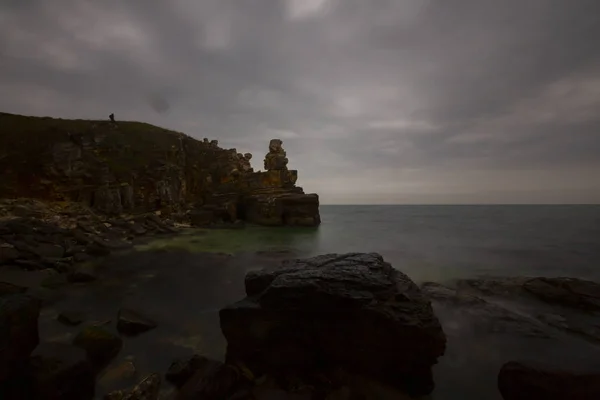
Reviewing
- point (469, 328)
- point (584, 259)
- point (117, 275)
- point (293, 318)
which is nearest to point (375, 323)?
point (293, 318)

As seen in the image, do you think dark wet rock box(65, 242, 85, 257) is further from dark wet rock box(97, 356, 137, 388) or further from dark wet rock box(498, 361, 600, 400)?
dark wet rock box(498, 361, 600, 400)

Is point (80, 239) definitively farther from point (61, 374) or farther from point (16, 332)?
point (61, 374)

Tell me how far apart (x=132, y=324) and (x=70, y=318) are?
7.54 feet

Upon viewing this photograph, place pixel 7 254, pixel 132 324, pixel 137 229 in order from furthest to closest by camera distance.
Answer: pixel 137 229, pixel 7 254, pixel 132 324

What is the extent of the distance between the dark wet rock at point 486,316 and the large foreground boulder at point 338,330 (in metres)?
4.13

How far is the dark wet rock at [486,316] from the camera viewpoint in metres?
8.87

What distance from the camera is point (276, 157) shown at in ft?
171

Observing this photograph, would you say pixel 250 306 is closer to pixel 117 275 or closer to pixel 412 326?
pixel 412 326

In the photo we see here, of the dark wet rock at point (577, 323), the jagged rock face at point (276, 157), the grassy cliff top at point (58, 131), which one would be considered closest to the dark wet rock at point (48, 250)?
the dark wet rock at point (577, 323)

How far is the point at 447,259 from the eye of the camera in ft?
69.7

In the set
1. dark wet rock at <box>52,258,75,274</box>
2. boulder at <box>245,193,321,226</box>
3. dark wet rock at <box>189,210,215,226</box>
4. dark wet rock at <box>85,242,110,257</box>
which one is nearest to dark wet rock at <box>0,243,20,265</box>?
dark wet rock at <box>52,258,75,274</box>

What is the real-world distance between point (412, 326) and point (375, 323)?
801 millimetres

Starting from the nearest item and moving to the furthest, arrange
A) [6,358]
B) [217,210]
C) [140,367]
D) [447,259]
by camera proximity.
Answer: [6,358] → [140,367] → [447,259] → [217,210]

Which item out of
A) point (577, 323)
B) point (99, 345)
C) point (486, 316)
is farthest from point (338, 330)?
point (577, 323)
